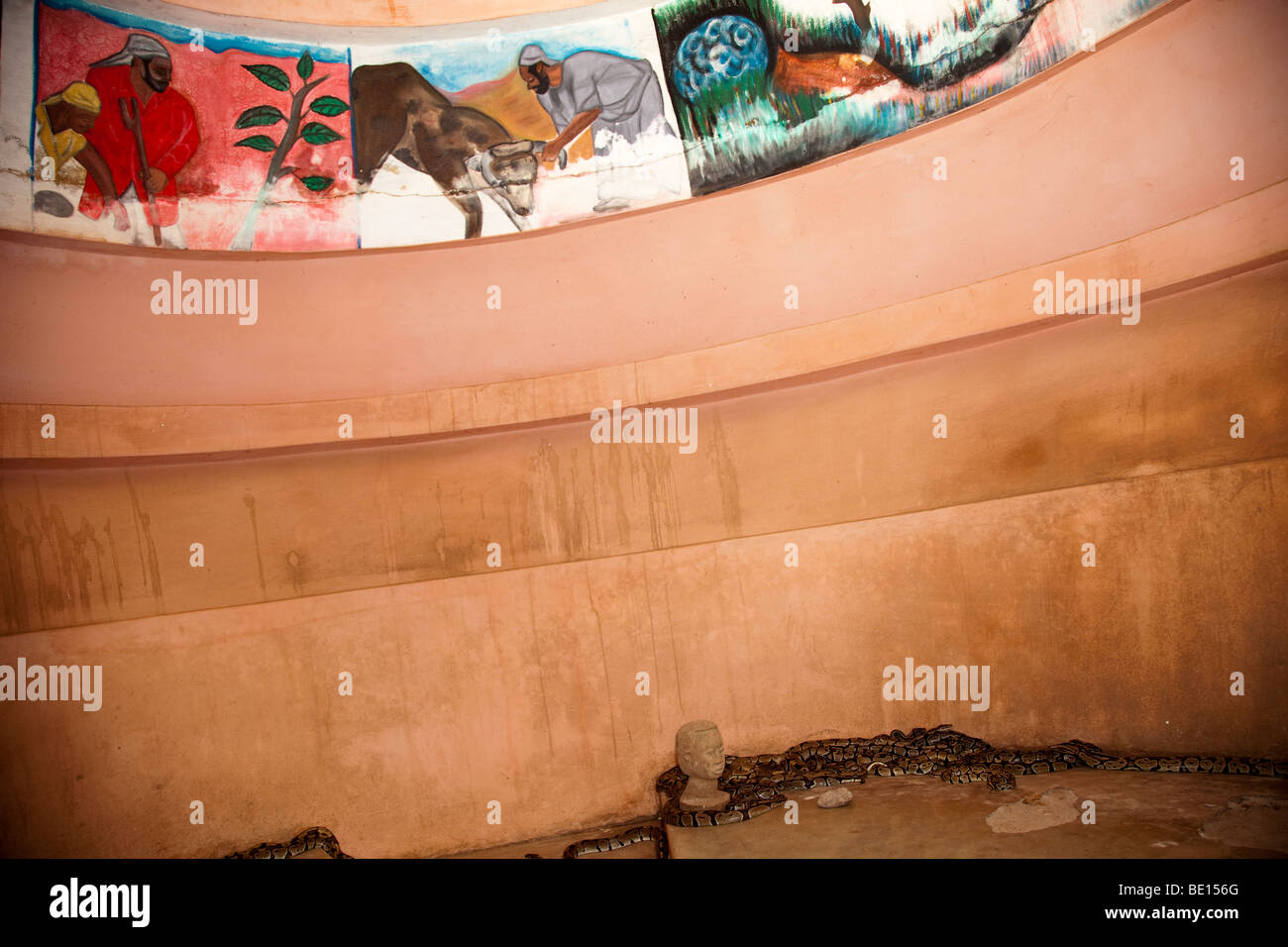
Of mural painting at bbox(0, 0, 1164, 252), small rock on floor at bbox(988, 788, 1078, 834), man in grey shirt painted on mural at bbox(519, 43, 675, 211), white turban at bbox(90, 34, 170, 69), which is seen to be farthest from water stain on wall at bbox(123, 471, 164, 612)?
small rock on floor at bbox(988, 788, 1078, 834)

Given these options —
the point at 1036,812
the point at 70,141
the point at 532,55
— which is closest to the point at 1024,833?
the point at 1036,812

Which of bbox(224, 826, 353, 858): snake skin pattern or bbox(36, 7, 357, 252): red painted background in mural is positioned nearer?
bbox(224, 826, 353, 858): snake skin pattern

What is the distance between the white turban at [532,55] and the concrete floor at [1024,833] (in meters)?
8.32

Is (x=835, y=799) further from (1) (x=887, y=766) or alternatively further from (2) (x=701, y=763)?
(2) (x=701, y=763)

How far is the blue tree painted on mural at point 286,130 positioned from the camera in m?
9.80

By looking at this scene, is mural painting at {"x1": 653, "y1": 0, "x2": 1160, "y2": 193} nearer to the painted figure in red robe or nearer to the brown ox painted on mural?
the brown ox painted on mural

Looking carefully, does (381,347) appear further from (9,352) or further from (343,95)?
(9,352)

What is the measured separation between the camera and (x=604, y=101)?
33.8 ft

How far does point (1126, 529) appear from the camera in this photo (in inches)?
335

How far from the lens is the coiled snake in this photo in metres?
8.00

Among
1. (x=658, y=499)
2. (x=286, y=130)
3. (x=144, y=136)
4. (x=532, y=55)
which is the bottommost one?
(x=658, y=499)

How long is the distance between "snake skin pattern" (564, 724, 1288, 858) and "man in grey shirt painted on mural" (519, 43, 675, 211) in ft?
20.8

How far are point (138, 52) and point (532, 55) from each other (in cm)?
406

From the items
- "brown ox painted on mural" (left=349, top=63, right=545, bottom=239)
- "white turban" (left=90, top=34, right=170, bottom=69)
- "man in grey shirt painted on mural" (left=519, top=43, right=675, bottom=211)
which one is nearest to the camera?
"white turban" (left=90, top=34, right=170, bottom=69)
